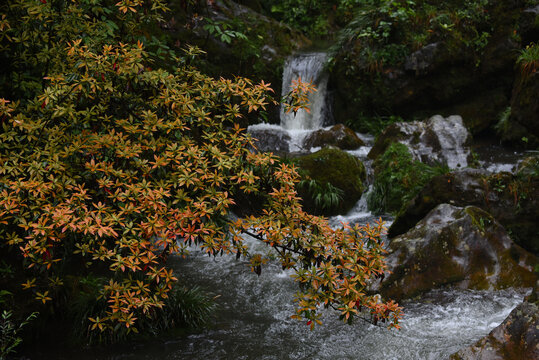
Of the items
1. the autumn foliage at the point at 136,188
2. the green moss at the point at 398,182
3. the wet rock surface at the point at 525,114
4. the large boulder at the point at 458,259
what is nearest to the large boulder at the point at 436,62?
the wet rock surface at the point at 525,114

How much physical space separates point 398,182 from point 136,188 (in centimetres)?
610

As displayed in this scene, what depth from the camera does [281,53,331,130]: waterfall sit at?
12.7 m

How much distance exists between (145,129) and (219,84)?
744 millimetres

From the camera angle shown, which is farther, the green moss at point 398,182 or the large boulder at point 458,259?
the green moss at point 398,182

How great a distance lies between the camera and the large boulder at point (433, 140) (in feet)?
30.1

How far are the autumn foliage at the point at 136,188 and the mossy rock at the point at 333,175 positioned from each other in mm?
4285

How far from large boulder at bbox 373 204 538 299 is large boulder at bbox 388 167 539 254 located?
2.94 feet

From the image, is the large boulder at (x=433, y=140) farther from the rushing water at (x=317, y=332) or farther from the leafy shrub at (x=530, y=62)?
the rushing water at (x=317, y=332)

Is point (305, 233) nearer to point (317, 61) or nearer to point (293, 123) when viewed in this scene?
point (293, 123)

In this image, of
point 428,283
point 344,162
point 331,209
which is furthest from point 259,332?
point 344,162

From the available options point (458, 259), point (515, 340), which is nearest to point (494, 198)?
point (458, 259)

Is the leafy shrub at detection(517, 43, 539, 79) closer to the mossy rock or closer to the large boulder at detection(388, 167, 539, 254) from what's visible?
the large boulder at detection(388, 167, 539, 254)

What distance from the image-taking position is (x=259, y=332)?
14.6 ft

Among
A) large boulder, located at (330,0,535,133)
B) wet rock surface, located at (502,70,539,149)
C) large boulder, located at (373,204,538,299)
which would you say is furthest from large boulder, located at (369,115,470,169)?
large boulder, located at (373,204,538,299)
